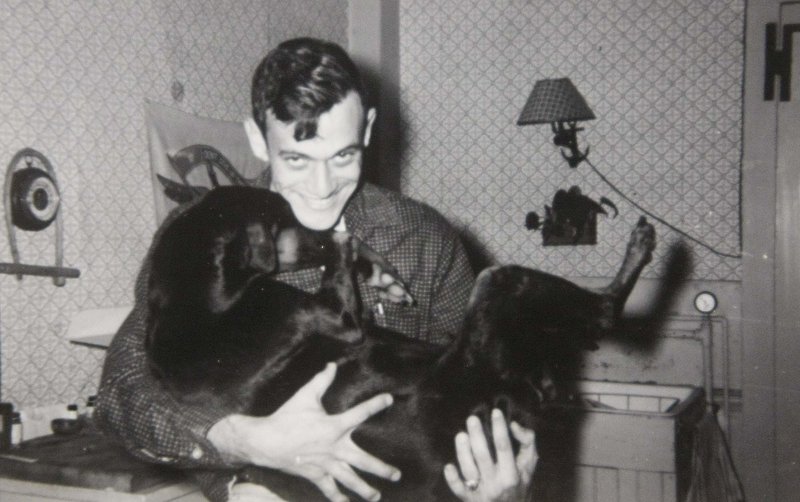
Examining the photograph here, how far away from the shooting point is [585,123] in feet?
13.1

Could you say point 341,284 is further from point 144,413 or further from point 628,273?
point 628,273

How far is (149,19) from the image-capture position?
2.76 meters

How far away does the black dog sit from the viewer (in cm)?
139

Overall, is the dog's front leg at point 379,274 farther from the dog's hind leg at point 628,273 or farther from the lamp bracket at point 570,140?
the lamp bracket at point 570,140

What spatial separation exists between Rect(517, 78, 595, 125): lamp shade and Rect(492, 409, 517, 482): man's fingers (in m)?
2.61

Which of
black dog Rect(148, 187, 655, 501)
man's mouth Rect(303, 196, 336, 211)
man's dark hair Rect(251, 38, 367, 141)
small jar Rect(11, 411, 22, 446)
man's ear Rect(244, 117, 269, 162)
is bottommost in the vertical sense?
small jar Rect(11, 411, 22, 446)

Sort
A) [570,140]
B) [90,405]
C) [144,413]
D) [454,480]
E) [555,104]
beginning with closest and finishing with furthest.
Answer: [454,480] → [144,413] → [90,405] → [555,104] → [570,140]

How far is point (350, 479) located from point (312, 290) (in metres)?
0.53

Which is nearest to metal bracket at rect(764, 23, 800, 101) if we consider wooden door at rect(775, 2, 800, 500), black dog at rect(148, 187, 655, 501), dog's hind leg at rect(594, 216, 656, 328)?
wooden door at rect(775, 2, 800, 500)

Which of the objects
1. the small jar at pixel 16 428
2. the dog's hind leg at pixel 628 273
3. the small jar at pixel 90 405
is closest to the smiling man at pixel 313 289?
the dog's hind leg at pixel 628 273

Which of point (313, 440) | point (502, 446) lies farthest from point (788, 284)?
point (313, 440)

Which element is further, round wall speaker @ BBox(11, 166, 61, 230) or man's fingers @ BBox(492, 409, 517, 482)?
round wall speaker @ BBox(11, 166, 61, 230)

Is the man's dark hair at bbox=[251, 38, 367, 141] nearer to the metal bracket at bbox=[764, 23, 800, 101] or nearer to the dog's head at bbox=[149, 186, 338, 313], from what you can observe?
the dog's head at bbox=[149, 186, 338, 313]

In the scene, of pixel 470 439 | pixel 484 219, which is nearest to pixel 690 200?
pixel 484 219
